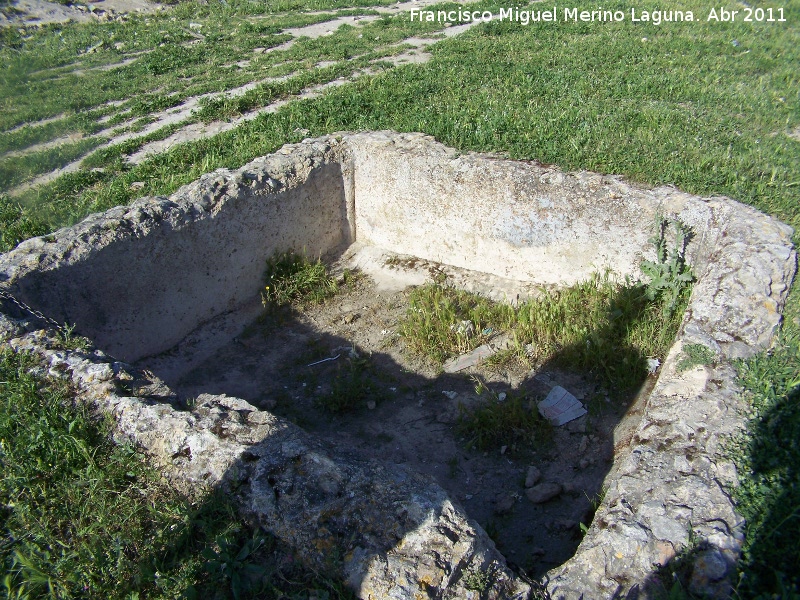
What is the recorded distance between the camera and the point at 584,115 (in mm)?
7230

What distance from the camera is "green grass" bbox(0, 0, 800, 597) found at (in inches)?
138

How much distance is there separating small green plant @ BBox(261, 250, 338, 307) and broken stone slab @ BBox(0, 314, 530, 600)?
2.84m

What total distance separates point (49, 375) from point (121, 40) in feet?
38.2

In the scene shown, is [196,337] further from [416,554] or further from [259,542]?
[416,554]

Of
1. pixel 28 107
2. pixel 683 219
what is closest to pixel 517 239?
pixel 683 219

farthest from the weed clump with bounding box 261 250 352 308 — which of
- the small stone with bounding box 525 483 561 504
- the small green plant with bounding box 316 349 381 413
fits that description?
the small stone with bounding box 525 483 561 504

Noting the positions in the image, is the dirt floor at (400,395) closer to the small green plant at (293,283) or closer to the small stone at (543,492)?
the small stone at (543,492)

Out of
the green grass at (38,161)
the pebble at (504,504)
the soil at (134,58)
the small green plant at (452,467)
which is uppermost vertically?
the soil at (134,58)

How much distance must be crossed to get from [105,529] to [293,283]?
3740mm

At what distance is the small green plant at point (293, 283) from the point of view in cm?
650

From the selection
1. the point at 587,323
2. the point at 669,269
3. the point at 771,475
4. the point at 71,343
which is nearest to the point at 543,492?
the point at 771,475

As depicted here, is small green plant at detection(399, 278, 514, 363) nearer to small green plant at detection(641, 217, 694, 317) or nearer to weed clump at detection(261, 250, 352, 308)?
weed clump at detection(261, 250, 352, 308)

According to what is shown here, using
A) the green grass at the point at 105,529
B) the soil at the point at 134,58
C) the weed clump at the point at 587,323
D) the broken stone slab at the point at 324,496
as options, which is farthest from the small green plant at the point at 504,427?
the soil at the point at 134,58

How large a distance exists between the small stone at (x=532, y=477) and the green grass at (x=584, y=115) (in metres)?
1.45
